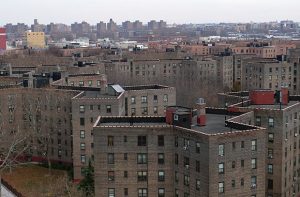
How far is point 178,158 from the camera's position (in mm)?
52906

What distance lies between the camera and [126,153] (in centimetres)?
5309

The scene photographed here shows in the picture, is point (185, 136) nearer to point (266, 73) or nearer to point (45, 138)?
point (45, 138)

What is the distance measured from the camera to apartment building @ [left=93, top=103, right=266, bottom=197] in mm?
49750

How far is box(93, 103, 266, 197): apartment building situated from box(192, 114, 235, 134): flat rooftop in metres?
0.09

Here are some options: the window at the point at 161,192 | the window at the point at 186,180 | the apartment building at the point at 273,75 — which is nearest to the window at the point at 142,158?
the window at the point at 161,192

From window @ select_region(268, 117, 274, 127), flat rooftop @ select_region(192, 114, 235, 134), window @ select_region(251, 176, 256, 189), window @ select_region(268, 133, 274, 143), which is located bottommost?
window @ select_region(251, 176, 256, 189)

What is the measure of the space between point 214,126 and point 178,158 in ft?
15.8

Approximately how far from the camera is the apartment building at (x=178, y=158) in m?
49.8

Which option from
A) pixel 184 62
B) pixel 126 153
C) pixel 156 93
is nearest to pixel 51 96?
pixel 156 93

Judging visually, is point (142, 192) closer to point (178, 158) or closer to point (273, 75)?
point (178, 158)

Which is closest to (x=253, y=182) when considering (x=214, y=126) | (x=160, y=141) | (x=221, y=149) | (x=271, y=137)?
(x=221, y=149)

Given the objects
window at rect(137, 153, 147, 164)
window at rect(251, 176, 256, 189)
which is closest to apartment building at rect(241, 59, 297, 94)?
window at rect(251, 176, 256, 189)

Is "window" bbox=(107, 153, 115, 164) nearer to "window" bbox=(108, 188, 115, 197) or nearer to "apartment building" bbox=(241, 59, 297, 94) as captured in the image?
"window" bbox=(108, 188, 115, 197)

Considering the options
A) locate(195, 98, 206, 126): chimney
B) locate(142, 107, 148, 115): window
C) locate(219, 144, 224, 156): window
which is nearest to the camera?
locate(219, 144, 224, 156): window
